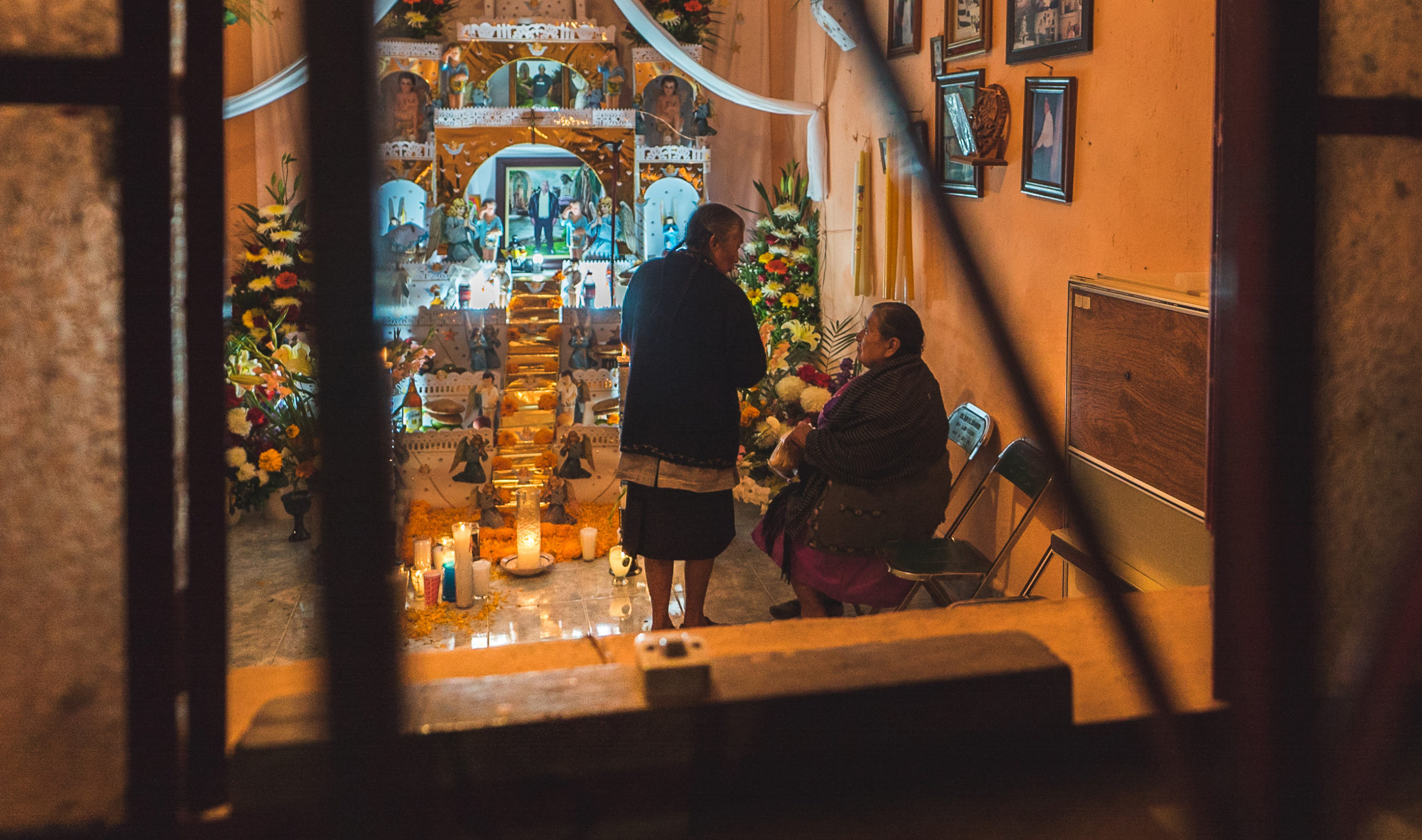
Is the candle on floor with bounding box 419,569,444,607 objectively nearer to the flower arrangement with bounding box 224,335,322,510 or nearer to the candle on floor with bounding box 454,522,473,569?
the candle on floor with bounding box 454,522,473,569

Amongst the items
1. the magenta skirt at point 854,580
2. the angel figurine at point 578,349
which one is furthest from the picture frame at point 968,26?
the angel figurine at point 578,349

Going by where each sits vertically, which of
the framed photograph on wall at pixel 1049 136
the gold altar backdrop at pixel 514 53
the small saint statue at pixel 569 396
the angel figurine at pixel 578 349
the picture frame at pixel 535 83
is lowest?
the small saint statue at pixel 569 396

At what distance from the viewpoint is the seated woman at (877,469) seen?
3.82 m

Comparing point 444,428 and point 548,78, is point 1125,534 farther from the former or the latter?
point 548,78

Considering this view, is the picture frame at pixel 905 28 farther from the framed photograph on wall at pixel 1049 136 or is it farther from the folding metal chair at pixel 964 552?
the folding metal chair at pixel 964 552

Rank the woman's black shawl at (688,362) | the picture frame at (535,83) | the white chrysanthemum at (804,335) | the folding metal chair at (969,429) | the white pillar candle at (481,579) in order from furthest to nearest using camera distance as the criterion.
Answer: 1. the picture frame at (535,83)
2. the white chrysanthemum at (804,335)
3. the white pillar candle at (481,579)
4. the folding metal chair at (969,429)
5. the woman's black shawl at (688,362)

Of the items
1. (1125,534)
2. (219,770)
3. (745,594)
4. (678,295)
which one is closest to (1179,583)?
(1125,534)

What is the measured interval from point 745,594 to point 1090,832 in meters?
3.48

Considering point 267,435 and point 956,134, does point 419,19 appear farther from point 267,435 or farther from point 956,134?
point 956,134

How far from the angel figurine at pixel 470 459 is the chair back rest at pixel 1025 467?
2.65 meters

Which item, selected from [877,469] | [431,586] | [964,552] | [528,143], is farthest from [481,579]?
[528,143]

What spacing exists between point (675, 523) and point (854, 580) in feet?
2.21

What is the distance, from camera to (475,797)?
1137mm

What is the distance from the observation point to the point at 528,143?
7.19 meters
